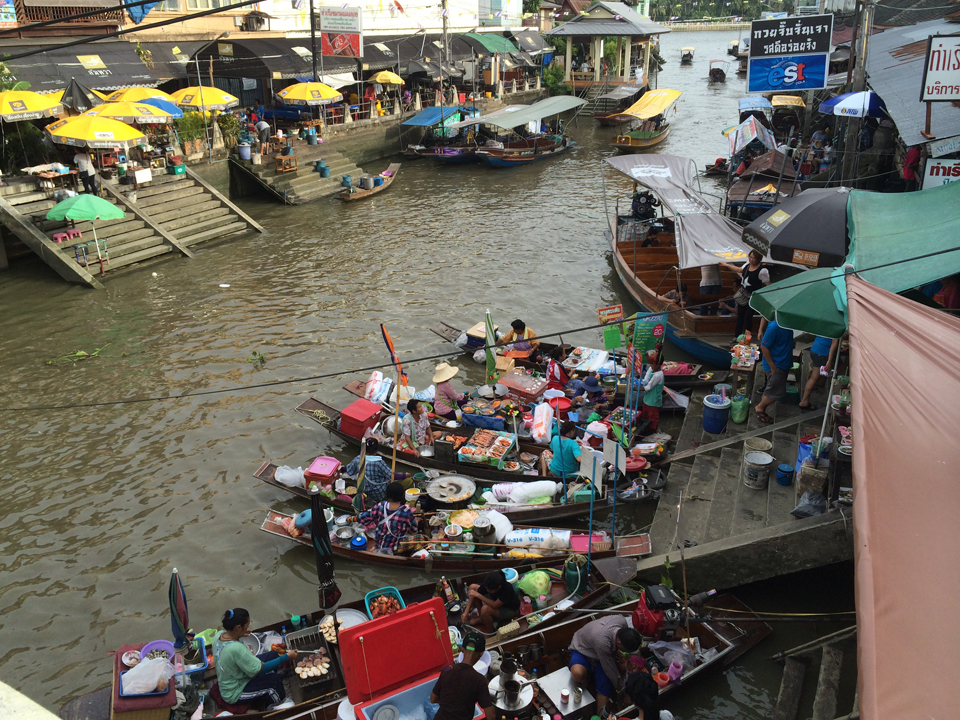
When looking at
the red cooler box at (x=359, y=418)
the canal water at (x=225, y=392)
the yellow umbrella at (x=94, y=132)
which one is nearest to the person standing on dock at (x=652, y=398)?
the canal water at (x=225, y=392)

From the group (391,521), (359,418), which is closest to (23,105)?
(359,418)

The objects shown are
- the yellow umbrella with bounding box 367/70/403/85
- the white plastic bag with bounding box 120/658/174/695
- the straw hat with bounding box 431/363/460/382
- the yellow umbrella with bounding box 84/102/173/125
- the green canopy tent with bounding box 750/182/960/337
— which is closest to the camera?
the white plastic bag with bounding box 120/658/174/695

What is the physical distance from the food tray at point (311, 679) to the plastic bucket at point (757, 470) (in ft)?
17.8

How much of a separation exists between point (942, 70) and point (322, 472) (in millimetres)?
11181

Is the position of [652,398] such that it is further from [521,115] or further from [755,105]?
[755,105]

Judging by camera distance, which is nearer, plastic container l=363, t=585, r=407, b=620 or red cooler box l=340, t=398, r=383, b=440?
plastic container l=363, t=585, r=407, b=620

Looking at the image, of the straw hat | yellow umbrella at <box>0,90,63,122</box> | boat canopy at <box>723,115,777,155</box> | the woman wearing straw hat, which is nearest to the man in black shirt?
the woman wearing straw hat

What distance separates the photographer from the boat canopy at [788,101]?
3147cm

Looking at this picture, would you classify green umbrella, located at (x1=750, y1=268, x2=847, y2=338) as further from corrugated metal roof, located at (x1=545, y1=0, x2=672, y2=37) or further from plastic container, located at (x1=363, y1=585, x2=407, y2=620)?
corrugated metal roof, located at (x1=545, y1=0, x2=672, y2=37)

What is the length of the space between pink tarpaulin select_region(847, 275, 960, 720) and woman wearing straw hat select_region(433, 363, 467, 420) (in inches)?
255

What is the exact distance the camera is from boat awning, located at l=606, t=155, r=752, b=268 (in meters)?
13.9

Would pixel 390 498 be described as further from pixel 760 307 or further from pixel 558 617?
pixel 760 307

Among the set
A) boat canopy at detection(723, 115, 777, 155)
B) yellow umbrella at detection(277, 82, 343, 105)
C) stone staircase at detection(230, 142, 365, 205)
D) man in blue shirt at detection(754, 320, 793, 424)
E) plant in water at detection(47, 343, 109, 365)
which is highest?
yellow umbrella at detection(277, 82, 343, 105)

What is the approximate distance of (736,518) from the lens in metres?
8.84
